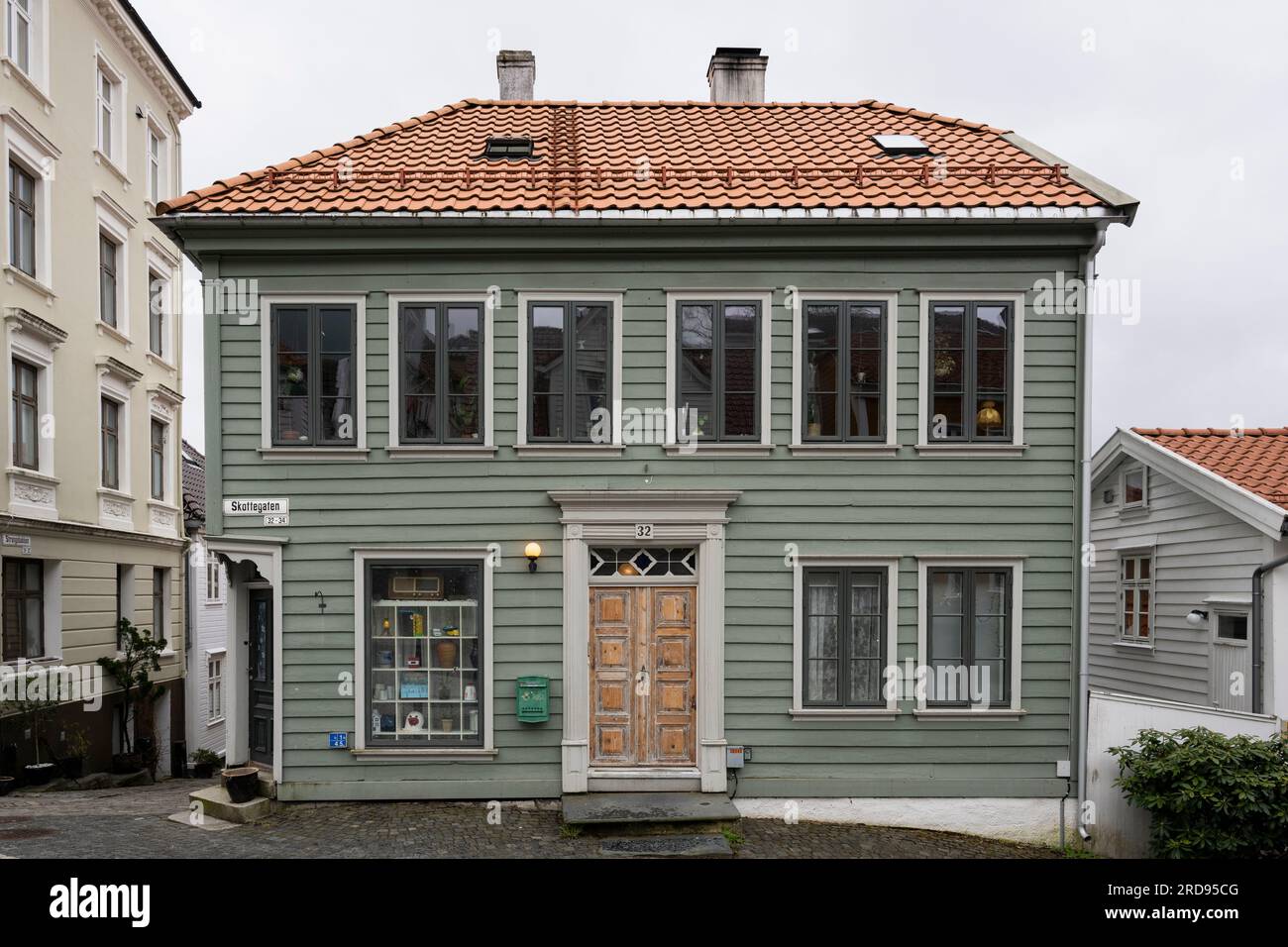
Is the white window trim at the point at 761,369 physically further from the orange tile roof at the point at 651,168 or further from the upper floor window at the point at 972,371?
the upper floor window at the point at 972,371

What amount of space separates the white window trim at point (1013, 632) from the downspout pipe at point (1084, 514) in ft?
1.91

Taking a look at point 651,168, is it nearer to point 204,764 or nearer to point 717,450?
point 717,450

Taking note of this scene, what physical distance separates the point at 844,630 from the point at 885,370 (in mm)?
2802

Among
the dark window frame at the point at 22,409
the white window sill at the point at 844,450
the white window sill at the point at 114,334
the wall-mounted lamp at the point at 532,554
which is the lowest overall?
the wall-mounted lamp at the point at 532,554

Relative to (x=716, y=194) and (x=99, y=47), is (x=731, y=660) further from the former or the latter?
(x=99, y=47)

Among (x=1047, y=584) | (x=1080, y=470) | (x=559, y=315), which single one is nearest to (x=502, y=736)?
(x=559, y=315)

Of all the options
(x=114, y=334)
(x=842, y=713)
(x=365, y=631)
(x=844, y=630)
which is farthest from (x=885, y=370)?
(x=114, y=334)

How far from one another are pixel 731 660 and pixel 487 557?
2793 mm

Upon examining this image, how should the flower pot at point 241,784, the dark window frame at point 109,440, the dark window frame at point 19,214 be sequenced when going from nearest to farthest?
the flower pot at point 241,784 → the dark window frame at point 19,214 → the dark window frame at point 109,440

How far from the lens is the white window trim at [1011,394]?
975 cm

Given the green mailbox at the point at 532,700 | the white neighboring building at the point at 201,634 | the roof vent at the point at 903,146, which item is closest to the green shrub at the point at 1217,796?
the green mailbox at the point at 532,700

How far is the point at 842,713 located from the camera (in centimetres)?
965

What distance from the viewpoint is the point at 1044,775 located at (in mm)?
9711

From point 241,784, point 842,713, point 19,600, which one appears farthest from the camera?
point 19,600
